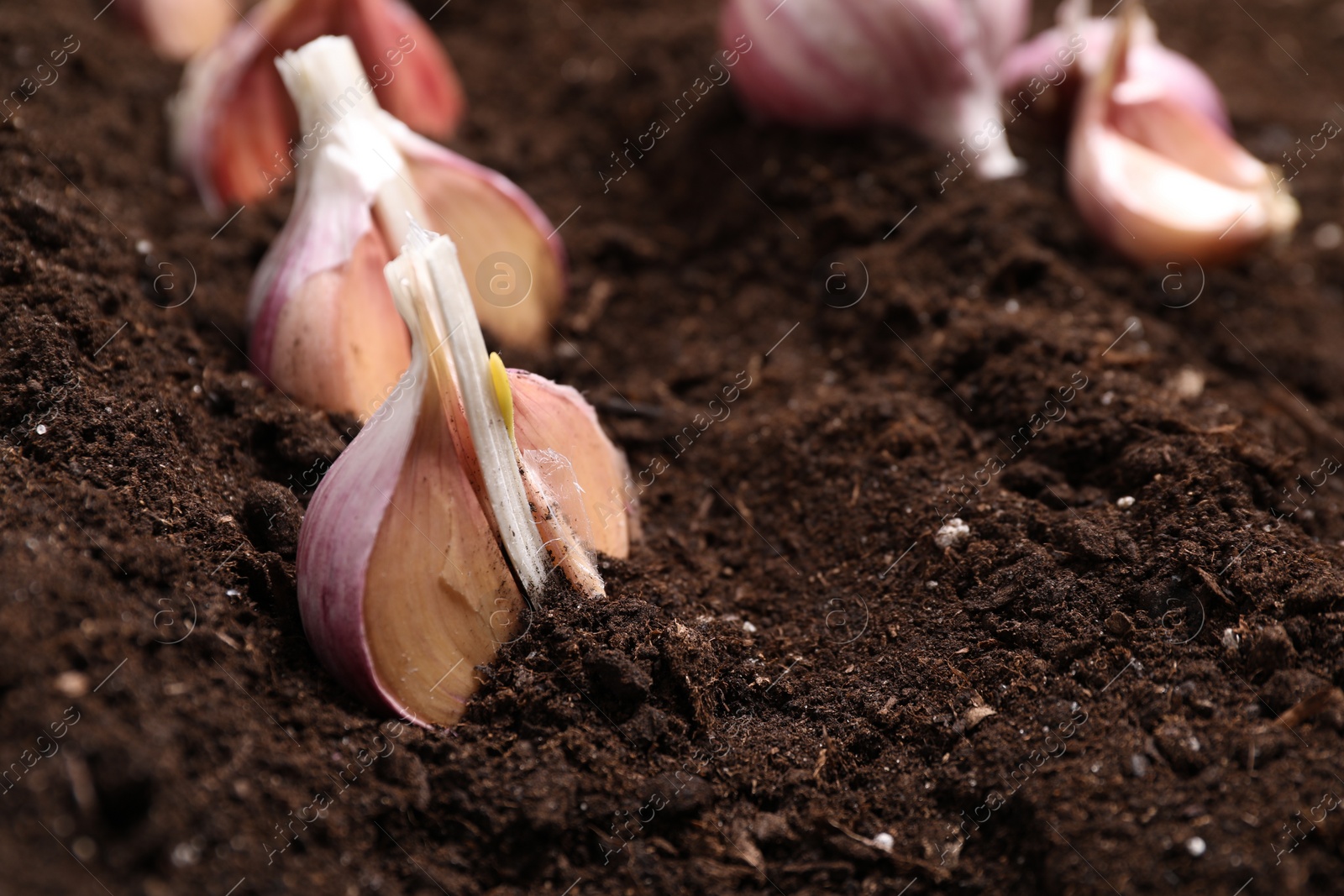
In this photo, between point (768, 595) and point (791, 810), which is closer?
point (791, 810)

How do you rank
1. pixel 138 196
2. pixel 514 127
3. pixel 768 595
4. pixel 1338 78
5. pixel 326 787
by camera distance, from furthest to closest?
pixel 1338 78 < pixel 514 127 < pixel 138 196 < pixel 768 595 < pixel 326 787

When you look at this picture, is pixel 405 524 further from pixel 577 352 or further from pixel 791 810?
pixel 577 352

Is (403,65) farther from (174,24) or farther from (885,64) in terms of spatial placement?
(885,64)

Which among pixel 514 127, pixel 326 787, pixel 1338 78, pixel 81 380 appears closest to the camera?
pixel 326 787

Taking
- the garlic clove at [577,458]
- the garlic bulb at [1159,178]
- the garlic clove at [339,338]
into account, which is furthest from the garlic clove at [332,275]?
the garlic bulb at [1159,178]

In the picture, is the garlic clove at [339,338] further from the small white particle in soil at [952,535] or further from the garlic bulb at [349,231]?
the small white particle in soil at [952,535]

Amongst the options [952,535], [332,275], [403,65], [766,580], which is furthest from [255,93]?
[952,535]

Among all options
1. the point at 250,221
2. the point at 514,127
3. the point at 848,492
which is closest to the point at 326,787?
the point at 848,492

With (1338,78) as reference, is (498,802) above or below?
above
